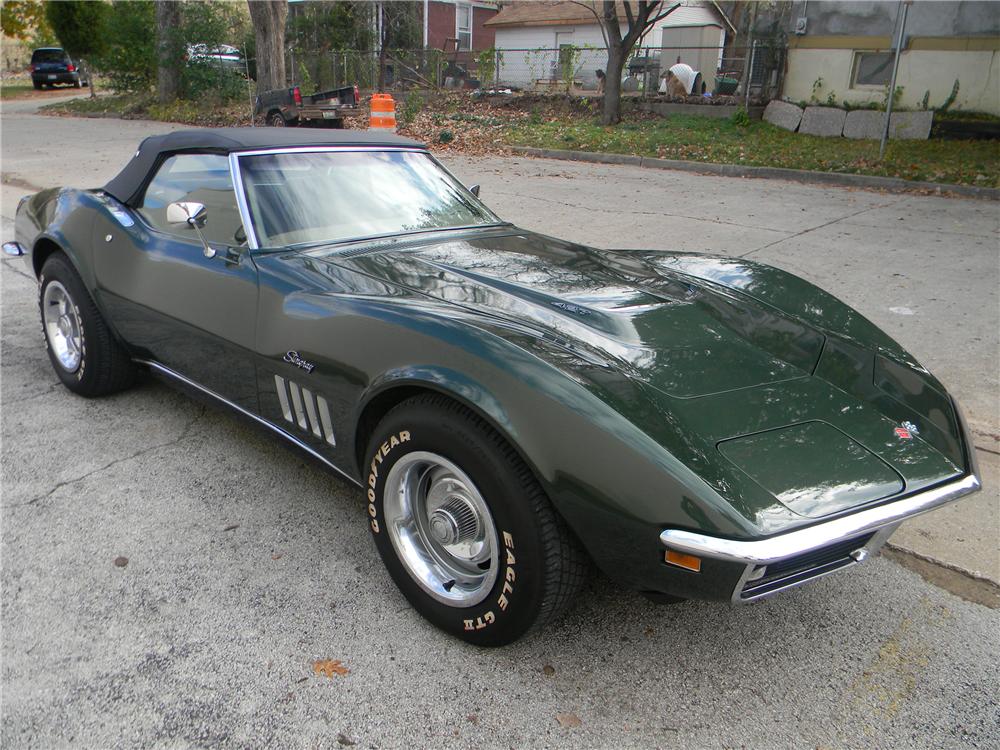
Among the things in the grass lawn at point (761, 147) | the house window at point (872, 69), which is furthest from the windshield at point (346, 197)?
the house window at point (872, 69)

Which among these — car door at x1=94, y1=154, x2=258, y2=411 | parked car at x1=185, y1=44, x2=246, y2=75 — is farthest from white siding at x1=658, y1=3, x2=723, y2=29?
car door at x1=94, y1=154, x2=258, y2=411

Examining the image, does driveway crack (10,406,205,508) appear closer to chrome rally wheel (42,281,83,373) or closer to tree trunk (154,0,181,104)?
chrome rally wheel (42,281,83,373)

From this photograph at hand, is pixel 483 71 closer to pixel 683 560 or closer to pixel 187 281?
pixel 187 281

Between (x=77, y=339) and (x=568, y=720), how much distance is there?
3.27 meters

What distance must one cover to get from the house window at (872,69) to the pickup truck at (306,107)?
10.4m

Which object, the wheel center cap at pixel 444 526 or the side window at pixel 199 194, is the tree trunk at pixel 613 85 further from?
the wheel center cap at pixel 444 526

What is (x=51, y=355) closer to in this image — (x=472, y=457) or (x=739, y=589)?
(x=472, y=457)

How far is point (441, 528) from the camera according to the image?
2.29 m

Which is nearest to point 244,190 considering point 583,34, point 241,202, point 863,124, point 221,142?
point 241,202

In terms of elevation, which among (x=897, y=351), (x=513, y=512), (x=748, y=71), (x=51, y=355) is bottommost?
(x=51, y=355)

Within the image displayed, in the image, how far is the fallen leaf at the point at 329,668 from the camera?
220cm

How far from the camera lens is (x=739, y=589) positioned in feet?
5.96

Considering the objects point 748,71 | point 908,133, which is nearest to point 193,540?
point 908,133

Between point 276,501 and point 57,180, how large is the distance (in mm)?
10021
